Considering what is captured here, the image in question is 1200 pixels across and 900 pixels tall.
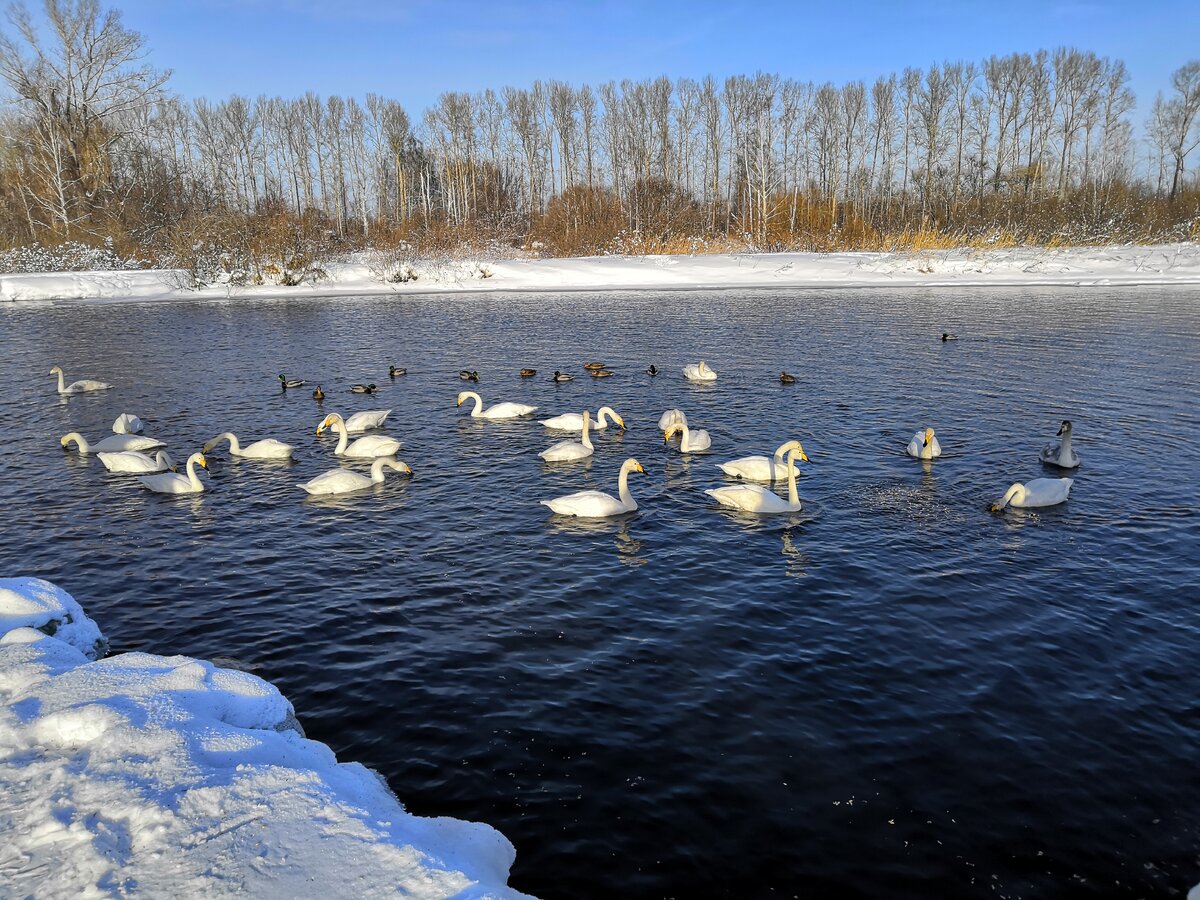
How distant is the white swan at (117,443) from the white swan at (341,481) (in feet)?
14.7

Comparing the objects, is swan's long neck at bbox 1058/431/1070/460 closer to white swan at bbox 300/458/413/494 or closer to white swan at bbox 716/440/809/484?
white swan at bbox 716/440/809/484

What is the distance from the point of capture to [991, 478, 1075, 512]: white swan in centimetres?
1252

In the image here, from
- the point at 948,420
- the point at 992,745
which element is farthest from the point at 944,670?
the point at 948,420

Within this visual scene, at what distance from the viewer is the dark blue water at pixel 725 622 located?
5984 mm

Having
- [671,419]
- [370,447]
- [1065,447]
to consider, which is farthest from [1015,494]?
[370,447]

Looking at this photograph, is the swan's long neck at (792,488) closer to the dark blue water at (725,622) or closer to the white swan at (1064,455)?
the dark blue water at (725,622)

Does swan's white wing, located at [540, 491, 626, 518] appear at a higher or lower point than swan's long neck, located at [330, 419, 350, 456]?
lower

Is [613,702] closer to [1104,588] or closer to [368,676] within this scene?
[368,676]

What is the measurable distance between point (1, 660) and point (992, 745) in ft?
28.5

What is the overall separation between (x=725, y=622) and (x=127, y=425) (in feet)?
47.9

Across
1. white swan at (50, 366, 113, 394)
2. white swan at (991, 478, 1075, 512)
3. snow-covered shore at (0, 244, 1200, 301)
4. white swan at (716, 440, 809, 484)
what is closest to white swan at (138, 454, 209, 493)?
white swan at (716, 440, 809, 484)

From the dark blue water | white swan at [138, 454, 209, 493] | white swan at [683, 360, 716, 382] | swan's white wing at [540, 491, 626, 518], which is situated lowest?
the dark blue water

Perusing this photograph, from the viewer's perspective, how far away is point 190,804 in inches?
193

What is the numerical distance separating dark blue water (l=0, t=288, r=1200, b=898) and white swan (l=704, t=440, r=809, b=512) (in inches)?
11.3
